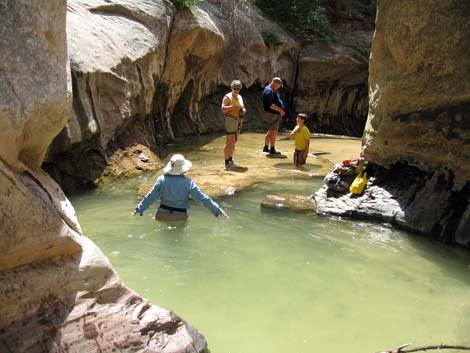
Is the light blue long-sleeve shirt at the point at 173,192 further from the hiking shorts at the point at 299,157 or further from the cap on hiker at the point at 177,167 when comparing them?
the hiking shorts at the point at 299,157

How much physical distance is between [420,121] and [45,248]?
201 inches

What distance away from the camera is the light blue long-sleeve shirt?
5.64 metres

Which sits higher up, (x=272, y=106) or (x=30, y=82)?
(x=30, y=82)

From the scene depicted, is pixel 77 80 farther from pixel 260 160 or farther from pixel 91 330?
pixel 91 330

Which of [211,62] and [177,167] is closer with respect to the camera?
[177,167]

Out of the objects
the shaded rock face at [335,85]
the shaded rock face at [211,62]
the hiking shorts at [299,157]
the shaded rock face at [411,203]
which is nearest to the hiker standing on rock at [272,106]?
the hiking shorts at [299,157]

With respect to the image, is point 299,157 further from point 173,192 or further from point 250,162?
point 173,192

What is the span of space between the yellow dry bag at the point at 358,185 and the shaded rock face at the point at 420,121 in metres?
0.13

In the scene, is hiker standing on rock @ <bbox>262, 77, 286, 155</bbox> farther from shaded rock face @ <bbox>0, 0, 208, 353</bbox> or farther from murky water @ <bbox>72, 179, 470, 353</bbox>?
shaded rock face @ <bbox>0, 0, 208, 353</bbox>

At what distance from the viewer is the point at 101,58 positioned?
8250 mm

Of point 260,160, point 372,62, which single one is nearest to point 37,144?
point 372,62

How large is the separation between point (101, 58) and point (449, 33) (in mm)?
5269

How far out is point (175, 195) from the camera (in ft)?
19.1

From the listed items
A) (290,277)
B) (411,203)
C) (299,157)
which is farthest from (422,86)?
(299,157)
